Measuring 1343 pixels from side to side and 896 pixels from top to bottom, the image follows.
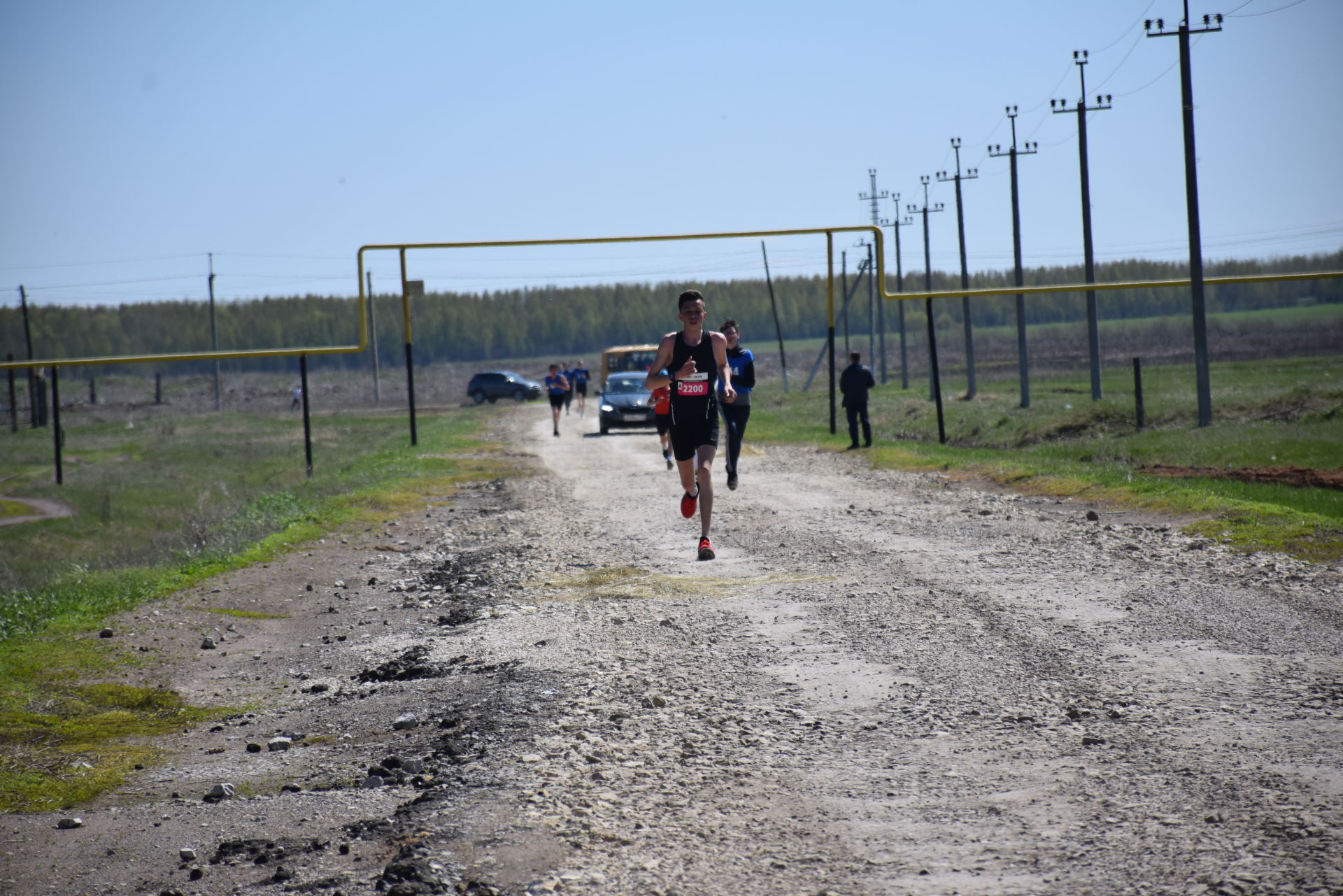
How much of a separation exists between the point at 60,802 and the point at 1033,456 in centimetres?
1630

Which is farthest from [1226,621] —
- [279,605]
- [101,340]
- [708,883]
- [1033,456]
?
[101,340]

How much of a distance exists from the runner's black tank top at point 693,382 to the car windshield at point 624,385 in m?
21.7

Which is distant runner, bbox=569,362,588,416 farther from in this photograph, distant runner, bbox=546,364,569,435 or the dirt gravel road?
the dirt gravel road

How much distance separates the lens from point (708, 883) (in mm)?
3484

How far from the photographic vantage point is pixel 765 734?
479 cm

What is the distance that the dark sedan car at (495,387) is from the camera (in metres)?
63.9

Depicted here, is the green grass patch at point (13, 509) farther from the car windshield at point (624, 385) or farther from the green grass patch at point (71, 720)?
the green grass patch at point (71, 720)

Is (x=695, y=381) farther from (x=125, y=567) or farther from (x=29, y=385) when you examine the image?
(x=29, y=385)

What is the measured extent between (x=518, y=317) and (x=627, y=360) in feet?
372

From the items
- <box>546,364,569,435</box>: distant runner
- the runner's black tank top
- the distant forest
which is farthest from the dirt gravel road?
the distant forest

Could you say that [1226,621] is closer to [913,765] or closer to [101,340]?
[913,765]

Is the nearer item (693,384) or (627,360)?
(693,384)

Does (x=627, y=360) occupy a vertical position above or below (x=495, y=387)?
above

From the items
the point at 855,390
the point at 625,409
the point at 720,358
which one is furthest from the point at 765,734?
the point at 625,409
